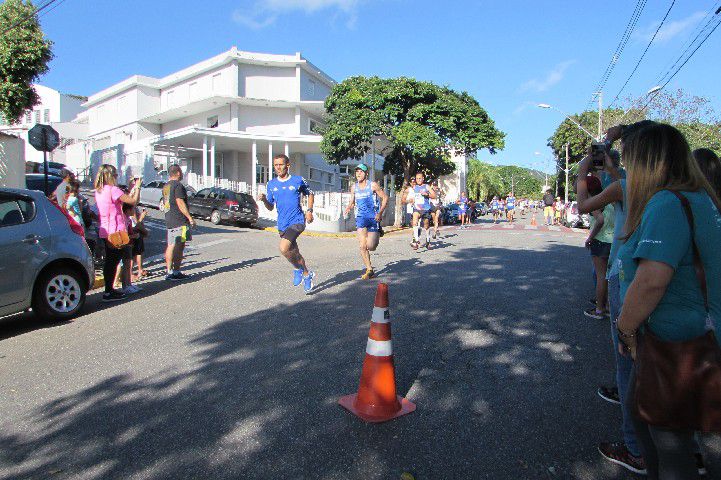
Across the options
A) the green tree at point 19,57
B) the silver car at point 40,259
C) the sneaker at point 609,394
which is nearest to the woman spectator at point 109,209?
the silver car at point 40,259

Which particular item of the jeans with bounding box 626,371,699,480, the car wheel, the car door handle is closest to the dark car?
the car wheel

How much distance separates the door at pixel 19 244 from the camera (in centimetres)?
555

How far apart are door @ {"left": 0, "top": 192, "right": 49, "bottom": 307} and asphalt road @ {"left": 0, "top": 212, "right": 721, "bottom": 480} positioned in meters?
0.58

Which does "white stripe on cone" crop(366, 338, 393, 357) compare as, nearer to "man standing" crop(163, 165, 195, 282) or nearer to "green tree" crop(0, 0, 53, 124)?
"man standing" crop(163, 165, 195, 282)

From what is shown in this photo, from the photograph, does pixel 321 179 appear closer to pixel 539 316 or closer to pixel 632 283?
pixel 539 316

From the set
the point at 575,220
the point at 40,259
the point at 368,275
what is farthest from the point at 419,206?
the point at 575,220

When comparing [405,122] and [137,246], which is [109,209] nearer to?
[137,246]

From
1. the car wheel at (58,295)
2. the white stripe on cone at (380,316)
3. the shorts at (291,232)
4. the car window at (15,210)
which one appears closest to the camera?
the white stripe on cone at (380,316)

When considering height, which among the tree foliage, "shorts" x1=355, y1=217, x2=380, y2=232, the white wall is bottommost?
"shorts" x1=355, y1=217, x2=380, y2=232

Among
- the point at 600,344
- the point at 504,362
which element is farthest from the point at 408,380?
the point at 600,344

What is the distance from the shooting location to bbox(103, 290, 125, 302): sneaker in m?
7.30

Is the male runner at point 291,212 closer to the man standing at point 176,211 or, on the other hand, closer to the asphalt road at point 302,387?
the asphalt road at point 302,387

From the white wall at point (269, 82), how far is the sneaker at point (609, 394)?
2998cm

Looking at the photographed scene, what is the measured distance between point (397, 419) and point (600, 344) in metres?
2.59
